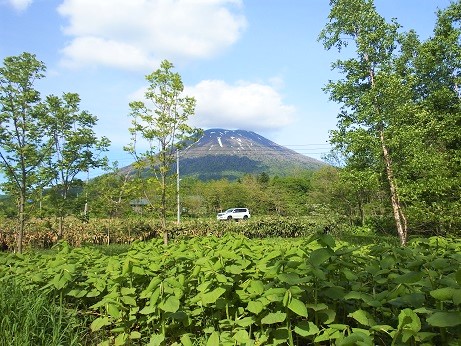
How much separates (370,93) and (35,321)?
549 inches

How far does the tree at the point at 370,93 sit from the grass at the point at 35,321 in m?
12.9

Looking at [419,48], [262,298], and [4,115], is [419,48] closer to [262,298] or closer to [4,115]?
[4,115]

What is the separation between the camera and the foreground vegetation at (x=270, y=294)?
1448mm

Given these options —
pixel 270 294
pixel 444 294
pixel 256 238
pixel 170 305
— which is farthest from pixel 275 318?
pixel 256 238

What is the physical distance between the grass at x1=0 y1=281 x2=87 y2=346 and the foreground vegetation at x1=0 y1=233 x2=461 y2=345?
25 millimetres

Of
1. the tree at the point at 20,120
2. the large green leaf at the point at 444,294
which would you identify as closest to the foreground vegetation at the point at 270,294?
the large green leaf at the point at 444,294

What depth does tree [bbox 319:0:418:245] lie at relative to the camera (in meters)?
13.7

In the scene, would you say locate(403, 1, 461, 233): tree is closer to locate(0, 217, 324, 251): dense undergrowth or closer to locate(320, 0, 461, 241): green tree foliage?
locate(320, 0, 461, 241): green tree foliage

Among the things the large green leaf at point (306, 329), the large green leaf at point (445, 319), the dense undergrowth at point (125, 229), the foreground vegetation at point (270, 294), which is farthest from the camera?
the dense undergrowth at point (125, 229)

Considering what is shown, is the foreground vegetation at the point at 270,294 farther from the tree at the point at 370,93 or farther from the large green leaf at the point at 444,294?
the tree at the point at 370,93

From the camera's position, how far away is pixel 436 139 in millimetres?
16641

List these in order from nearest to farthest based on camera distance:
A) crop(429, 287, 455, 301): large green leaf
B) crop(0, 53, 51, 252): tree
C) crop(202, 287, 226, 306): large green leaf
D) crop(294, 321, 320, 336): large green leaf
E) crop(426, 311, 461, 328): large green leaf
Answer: crop(426, 311, 461, 328): large green leaf, crop(429, 287, 455, 301): large green leaf, crop(294, 321, 320, 336): large green leaf, crop(202, 287, 226, 306): large green leaf, crop(0, 53, 51, 252): tree

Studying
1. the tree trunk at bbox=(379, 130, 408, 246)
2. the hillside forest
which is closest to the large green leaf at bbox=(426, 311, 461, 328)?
the hillside forest

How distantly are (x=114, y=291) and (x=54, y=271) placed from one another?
577mm
